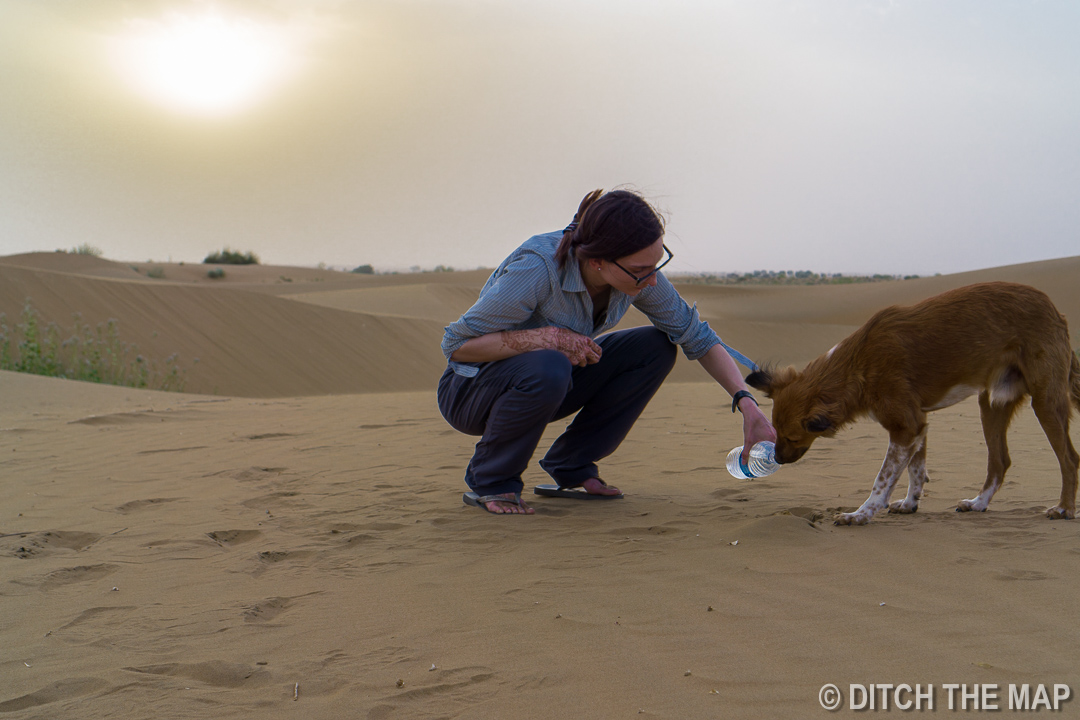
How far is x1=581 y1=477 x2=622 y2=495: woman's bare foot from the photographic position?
4.40 metres

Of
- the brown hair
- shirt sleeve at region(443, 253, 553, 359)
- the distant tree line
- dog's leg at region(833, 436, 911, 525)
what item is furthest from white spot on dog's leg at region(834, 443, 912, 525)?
the distant tree line

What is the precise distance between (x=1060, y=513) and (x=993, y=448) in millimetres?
439

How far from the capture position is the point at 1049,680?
203cm

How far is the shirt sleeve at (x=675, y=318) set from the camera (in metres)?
4.16

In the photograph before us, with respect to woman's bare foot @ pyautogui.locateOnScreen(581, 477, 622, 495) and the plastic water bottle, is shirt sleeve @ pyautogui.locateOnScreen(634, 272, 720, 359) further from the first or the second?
woman's bare foot @ pyautogui.locateOnScreen(581, 477, 622, 495)

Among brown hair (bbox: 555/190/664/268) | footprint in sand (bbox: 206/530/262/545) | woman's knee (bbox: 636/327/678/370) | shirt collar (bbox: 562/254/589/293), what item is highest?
brown hair (bbox: 555/190/664/268)

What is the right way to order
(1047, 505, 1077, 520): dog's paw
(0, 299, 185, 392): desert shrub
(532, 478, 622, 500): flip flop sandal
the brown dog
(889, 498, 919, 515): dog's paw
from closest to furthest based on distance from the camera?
(1047, 505, 1077, 520): dog's paw → the brown dog → (889, 498, 919, 515): dog's paw → (532, 478, 622, 500): flip flop sandal → (0, 299, 185, 392): desert shrub

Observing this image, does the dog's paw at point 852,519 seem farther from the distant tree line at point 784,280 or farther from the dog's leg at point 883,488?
the distant tree line at point 784,280

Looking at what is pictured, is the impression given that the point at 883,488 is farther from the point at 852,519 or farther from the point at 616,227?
the point at 616,227

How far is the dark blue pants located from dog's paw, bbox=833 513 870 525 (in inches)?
48.1

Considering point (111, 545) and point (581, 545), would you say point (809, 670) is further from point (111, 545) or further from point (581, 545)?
point (111, 545)

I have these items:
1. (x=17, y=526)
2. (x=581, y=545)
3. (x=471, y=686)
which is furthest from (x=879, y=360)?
(x=17, y=526)

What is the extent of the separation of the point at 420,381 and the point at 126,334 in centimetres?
567

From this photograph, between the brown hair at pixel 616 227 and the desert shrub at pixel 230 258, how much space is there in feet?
199
